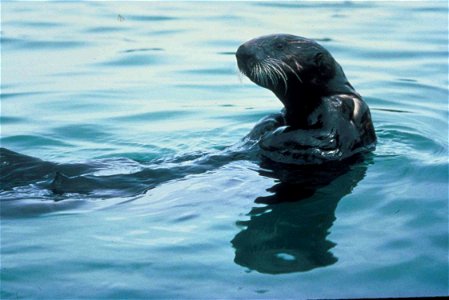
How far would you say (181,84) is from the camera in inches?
324

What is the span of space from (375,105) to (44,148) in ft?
9.77

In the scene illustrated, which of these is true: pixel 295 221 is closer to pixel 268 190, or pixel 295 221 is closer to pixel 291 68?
pixel 268 190

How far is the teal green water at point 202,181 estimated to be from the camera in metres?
3.74

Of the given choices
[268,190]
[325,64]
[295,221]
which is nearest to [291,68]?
[325,64]

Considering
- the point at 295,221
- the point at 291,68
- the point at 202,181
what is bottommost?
the point at 295,221

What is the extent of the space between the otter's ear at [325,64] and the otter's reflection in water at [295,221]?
0.60 meters

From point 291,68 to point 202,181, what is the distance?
2.96ft

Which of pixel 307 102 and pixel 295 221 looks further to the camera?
pixel 307 102

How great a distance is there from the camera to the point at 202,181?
4738mm

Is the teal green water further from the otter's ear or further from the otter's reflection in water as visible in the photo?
the otter's ear

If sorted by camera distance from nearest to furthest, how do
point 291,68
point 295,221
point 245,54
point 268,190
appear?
point 295,221 → point 268,190 → point 245,54 → point 291,68

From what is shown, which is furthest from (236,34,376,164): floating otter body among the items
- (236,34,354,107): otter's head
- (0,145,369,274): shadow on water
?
(0,145,369,274): shadow on water

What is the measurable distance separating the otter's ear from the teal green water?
0.50m

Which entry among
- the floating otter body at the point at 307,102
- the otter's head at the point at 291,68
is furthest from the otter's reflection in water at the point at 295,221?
the otter's head at the point at 291,68
